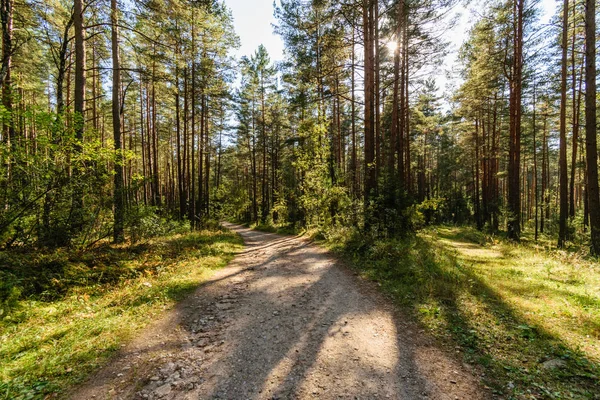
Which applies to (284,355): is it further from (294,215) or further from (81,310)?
(294,215)

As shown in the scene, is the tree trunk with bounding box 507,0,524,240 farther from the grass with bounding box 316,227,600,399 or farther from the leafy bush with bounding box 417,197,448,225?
the grass with bounding box 316,227,600,399

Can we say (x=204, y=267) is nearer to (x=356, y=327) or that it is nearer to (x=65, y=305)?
(x=65, y=305)

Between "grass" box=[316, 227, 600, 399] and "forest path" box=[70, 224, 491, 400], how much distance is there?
465 mm

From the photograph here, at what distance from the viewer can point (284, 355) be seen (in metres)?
3.52

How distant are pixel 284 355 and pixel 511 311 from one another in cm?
418

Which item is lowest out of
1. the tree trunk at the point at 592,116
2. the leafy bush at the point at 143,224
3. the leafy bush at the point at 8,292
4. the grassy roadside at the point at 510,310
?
the grassy roadside at the point at 510,310

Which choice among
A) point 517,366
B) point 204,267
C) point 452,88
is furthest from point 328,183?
point 452,88

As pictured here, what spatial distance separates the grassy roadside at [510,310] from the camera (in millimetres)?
2977

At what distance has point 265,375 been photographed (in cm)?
311

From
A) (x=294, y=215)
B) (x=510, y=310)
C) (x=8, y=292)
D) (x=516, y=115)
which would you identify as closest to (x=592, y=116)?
(x=516, y=115)

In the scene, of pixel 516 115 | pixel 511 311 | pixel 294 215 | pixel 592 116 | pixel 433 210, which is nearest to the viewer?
pixel 511 311

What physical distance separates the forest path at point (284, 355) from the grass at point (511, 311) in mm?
465

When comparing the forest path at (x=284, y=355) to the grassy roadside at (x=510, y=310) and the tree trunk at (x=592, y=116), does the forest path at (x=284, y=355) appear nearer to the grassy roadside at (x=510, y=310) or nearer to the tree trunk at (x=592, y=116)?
the grassy roadside at (x=510, y=310)

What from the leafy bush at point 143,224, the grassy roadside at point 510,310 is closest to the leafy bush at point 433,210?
the grassy roadside at point 510,310
